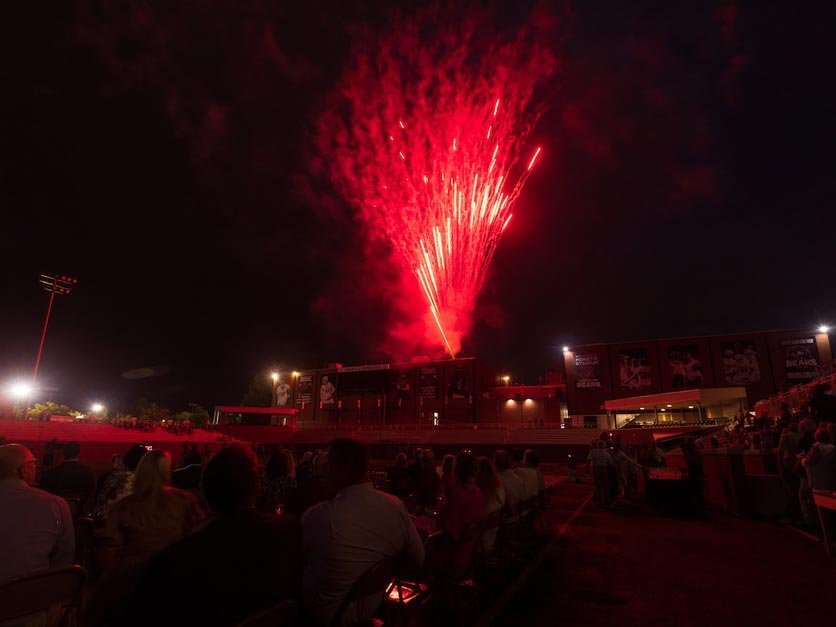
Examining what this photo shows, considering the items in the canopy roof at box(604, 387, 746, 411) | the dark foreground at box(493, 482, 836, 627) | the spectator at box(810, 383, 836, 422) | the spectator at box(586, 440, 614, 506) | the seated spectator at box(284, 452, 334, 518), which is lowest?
the dark foreground at box(493, 482, 836, 627)

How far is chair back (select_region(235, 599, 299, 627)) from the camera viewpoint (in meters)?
1.76

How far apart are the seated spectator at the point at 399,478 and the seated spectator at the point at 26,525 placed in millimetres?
5607

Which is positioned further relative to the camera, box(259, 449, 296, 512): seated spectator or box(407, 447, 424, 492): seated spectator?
box(407, 447, 424, 492): seated spectator

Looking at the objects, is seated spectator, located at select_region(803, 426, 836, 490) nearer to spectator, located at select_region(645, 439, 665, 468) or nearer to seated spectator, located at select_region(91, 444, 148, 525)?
seated spectator, located at select_region(91, 444, 148, 525)

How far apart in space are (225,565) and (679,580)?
6.33 m

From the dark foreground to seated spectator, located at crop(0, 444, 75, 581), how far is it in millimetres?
3914

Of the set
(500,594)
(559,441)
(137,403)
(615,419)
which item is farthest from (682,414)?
(137,403)

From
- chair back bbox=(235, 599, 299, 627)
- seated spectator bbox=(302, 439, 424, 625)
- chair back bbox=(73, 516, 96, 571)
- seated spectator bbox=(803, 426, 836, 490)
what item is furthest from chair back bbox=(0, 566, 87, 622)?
seated spectator bbox=(803, 426, 836, 490)

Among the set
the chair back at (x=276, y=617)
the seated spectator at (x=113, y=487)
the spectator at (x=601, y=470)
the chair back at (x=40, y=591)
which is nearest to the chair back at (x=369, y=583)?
the chair back at (x=276, y=617)

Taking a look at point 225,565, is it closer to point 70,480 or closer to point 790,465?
point 70,480

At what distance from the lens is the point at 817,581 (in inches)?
225

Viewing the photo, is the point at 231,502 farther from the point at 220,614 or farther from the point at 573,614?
the point at 573,614

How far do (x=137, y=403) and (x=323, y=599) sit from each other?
349 ft

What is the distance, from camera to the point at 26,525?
2.96m
